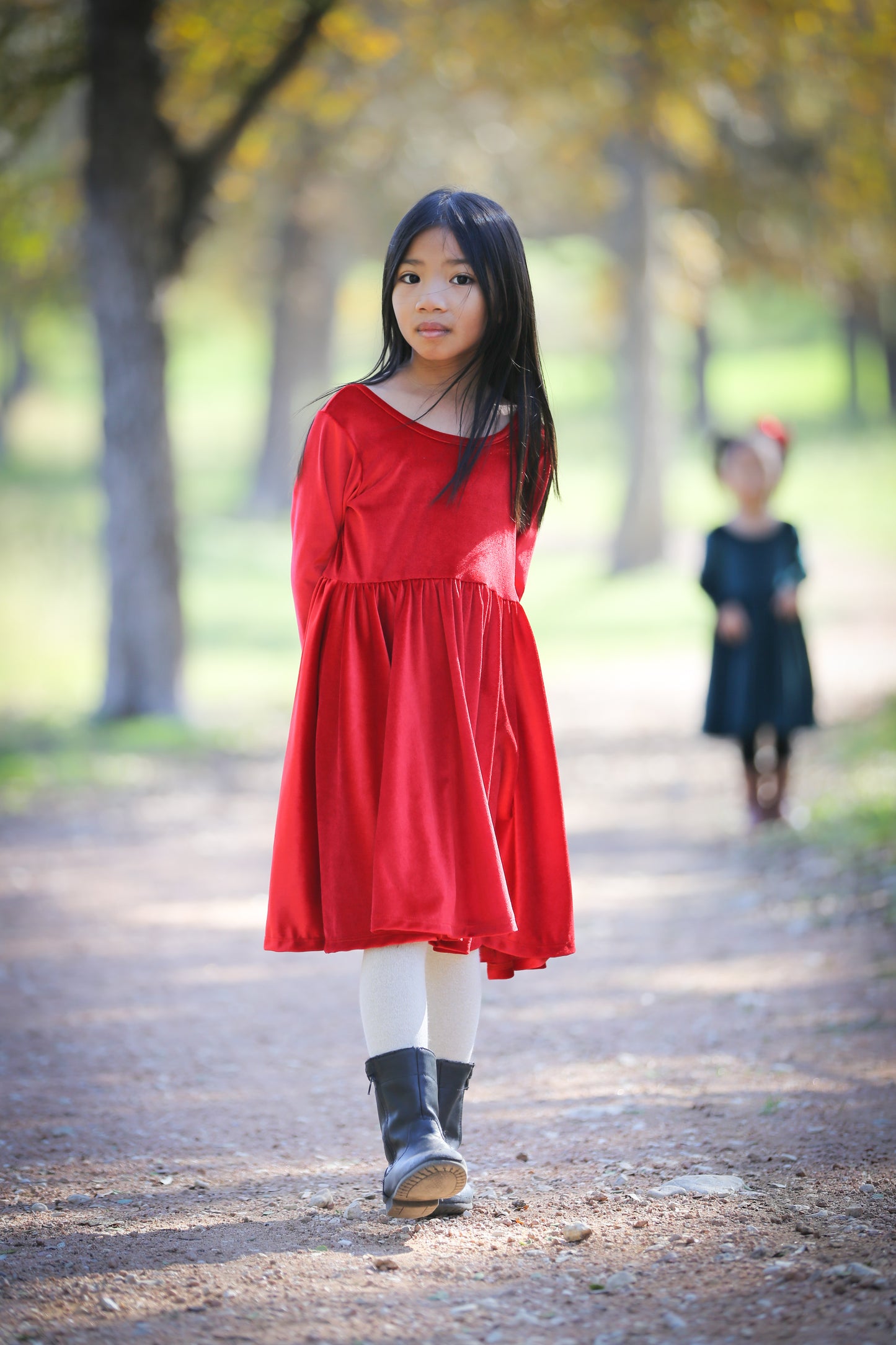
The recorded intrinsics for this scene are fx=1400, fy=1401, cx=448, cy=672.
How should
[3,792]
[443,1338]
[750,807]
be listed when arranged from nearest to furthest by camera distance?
[443,1338] → [750,807] → [3,792]

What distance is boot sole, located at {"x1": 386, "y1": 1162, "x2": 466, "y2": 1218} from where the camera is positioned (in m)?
2.57

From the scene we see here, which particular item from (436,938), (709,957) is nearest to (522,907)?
(436,938)

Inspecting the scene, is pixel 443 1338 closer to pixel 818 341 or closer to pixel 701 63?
pixel 701 63

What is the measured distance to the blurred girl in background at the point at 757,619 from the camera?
22.0 feet

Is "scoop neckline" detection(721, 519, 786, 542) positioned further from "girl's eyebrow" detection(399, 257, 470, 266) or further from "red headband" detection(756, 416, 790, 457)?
"girl's eyebrow" detection(399, 257, 470, 266)

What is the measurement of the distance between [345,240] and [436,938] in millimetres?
22097

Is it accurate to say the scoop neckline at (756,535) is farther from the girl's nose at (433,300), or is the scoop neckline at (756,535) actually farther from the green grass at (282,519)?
the girl's nose at (433,300)

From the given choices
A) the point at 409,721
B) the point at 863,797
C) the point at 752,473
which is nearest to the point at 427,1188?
the point at 409,721

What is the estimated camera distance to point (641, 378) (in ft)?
61.2

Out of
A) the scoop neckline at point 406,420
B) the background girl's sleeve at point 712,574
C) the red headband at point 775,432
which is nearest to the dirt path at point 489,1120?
the background girl's sleeve at point 712,574

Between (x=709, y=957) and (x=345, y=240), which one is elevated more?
(x=345, y=240)

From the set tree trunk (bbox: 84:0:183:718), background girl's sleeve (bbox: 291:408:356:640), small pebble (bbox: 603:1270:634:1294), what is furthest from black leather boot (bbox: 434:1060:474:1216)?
tree trunk (bbox: 84:0:183:718)

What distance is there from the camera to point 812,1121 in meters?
3.33

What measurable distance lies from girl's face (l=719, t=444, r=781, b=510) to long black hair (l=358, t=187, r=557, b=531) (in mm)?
3880
